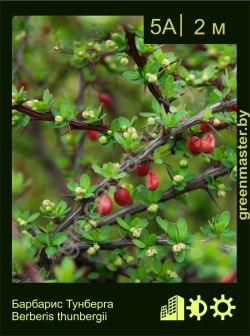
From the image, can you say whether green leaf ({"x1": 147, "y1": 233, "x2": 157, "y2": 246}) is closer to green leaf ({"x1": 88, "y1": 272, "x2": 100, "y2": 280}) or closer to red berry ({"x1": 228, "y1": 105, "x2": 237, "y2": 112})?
green leaf ({"x1": 88, "y1": 272, "x2": 100, "y2": 280})

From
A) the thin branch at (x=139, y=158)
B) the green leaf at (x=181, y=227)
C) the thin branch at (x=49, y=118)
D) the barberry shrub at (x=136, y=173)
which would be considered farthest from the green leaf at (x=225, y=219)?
the thin branch at (x=49, y=118)

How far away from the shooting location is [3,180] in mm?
1290

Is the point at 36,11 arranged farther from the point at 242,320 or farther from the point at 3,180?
the point at 242,320

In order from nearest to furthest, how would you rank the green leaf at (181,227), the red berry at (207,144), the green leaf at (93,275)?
the green leaf at (181,227) → the red berry at (207,144) → the green leaf at (93,275)

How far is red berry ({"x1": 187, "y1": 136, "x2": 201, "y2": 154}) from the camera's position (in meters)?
1.29

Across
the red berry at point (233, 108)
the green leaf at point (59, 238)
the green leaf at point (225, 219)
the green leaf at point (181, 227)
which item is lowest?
the green leaf at point (59, 238)

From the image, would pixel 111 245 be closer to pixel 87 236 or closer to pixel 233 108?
pixel 87 236

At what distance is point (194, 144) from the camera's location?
Result: 129cm

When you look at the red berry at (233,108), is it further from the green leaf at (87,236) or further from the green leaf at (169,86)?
the green leaf at (87,236)

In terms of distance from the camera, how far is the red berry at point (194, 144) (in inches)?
50.9

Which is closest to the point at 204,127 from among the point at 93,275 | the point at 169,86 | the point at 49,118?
the point at 169,86

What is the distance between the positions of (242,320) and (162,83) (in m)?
0.58

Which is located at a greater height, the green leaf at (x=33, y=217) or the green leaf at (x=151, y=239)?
the green leaf at (x=33, y=217)

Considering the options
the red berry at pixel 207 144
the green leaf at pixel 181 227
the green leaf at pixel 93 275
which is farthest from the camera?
the green leaf at pixel 93 275
